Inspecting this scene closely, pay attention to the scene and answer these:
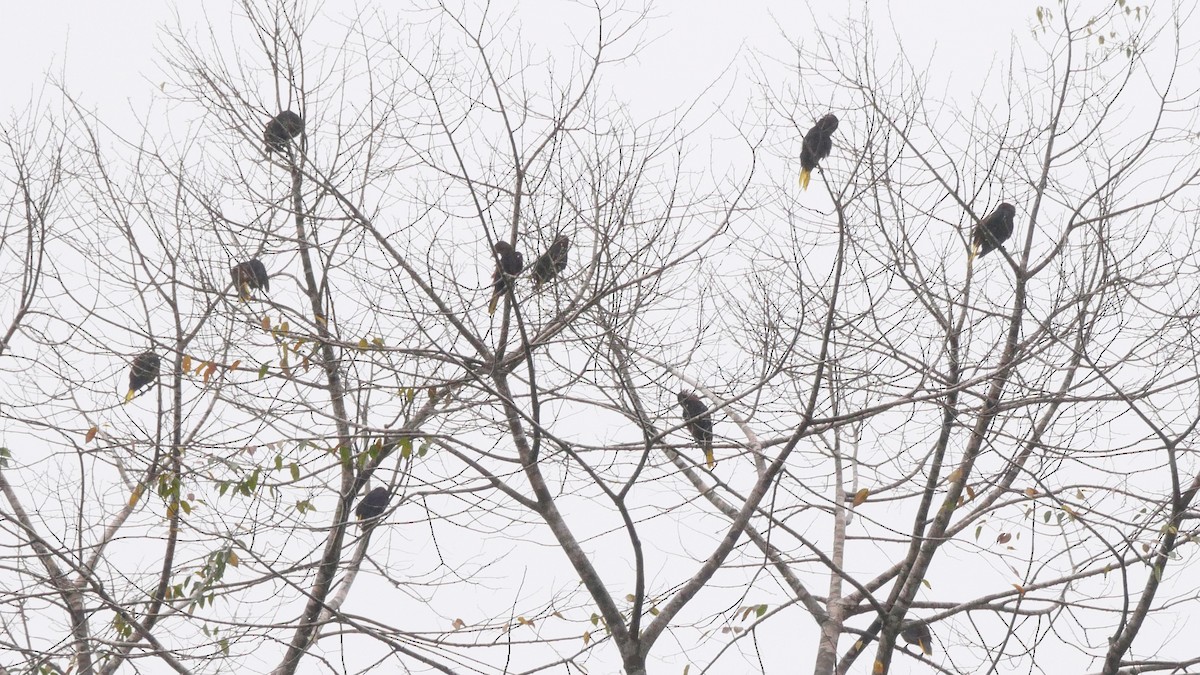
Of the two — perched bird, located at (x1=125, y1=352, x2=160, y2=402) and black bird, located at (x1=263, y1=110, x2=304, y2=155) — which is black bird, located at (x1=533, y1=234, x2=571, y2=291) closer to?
black bird, located at (x1=263, y1=110, x2=304, y2=155)

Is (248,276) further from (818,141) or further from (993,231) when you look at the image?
(993,231)

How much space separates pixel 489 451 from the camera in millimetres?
5336

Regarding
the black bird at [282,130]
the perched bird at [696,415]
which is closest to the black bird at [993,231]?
the perched bird at [696,415]

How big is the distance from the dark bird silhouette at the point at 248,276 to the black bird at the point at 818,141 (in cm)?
248

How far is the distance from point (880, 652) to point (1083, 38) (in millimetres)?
3127

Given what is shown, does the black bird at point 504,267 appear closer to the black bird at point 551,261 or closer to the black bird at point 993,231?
the black bird at point 551,261

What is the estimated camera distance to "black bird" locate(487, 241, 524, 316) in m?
4.94

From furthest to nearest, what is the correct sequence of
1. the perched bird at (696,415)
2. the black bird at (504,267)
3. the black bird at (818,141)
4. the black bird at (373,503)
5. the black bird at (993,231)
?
the black bird at (373,503), the black bird at (993,231), the black bird at (818,141), the perched bird at (696,415), the black bird at (504,267)

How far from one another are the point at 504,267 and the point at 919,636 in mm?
2810

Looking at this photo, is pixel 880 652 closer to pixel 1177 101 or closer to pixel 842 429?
pixel 842 429

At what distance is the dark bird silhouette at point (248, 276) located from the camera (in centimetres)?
505

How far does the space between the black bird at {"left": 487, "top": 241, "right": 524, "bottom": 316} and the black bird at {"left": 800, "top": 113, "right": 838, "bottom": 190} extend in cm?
144

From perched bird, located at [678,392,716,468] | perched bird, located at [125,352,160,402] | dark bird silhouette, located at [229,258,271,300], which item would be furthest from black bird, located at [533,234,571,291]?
perched bird, located at [125,352,160,402]

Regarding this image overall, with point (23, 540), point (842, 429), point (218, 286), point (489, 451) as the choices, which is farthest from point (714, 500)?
point (23, 540)
